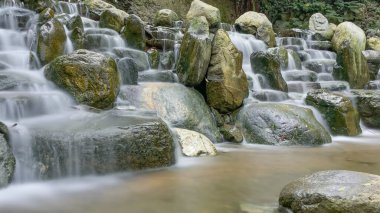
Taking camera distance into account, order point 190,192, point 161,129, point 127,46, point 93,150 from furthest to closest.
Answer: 1. point 127,46
2. point 161,129
3. point 93,150
4. point 190,192

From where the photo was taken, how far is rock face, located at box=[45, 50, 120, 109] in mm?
5828

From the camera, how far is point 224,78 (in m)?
7.45

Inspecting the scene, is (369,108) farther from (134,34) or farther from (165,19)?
(165,19)

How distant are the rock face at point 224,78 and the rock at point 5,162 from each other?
13.8ft

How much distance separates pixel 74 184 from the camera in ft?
13.7

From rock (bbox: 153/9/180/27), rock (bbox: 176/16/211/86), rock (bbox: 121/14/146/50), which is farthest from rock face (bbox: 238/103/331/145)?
rock (bbox: 153/9/180/27)

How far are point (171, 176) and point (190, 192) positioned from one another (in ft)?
2.11

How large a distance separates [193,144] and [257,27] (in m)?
8.88

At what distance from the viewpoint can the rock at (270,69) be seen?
30.2 ft

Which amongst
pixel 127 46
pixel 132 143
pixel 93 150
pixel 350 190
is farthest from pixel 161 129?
pixel 127 46

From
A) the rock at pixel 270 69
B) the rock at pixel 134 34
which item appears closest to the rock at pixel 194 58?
the rock at pixel 134 34

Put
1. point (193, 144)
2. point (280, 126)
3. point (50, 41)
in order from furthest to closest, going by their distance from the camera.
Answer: point (50, 41) → point (280, 126) → point (193, 144)

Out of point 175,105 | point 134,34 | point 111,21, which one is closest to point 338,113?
point 175,105

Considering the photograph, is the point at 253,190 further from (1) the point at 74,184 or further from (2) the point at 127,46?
(2) the point at 127,46
